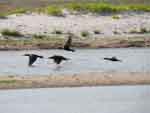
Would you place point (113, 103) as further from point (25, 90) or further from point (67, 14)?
point (67, 14)

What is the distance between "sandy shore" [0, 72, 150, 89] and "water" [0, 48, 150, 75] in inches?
63.4

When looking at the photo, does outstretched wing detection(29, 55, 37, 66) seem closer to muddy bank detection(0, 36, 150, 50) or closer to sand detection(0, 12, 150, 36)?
muddy bank detection(0, 36, 150, 50)

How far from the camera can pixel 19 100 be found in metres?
16.6

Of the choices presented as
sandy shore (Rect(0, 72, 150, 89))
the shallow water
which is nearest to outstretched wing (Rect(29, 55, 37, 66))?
sandy shore (Rect(0, 72, 150, 89))

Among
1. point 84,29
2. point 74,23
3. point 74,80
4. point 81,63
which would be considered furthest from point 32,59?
point 74,23

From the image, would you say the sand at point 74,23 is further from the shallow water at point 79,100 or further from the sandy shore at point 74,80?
the shallow water at point 79,100

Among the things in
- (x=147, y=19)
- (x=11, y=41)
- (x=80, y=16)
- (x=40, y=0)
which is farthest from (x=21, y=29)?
(x=40, y=0)

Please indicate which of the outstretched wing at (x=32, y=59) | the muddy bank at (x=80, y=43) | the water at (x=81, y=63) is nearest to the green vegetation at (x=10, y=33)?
the muddy bank at (x=80, y=43)

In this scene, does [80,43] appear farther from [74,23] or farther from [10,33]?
[74,23]

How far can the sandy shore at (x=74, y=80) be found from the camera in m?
18.9

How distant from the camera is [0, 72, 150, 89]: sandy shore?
62.1ft

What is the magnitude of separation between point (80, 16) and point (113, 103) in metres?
24.4

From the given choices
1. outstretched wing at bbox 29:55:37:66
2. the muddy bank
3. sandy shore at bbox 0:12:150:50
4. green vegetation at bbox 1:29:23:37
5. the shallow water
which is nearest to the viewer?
the shallow water

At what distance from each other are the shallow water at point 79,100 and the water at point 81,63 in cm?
404
